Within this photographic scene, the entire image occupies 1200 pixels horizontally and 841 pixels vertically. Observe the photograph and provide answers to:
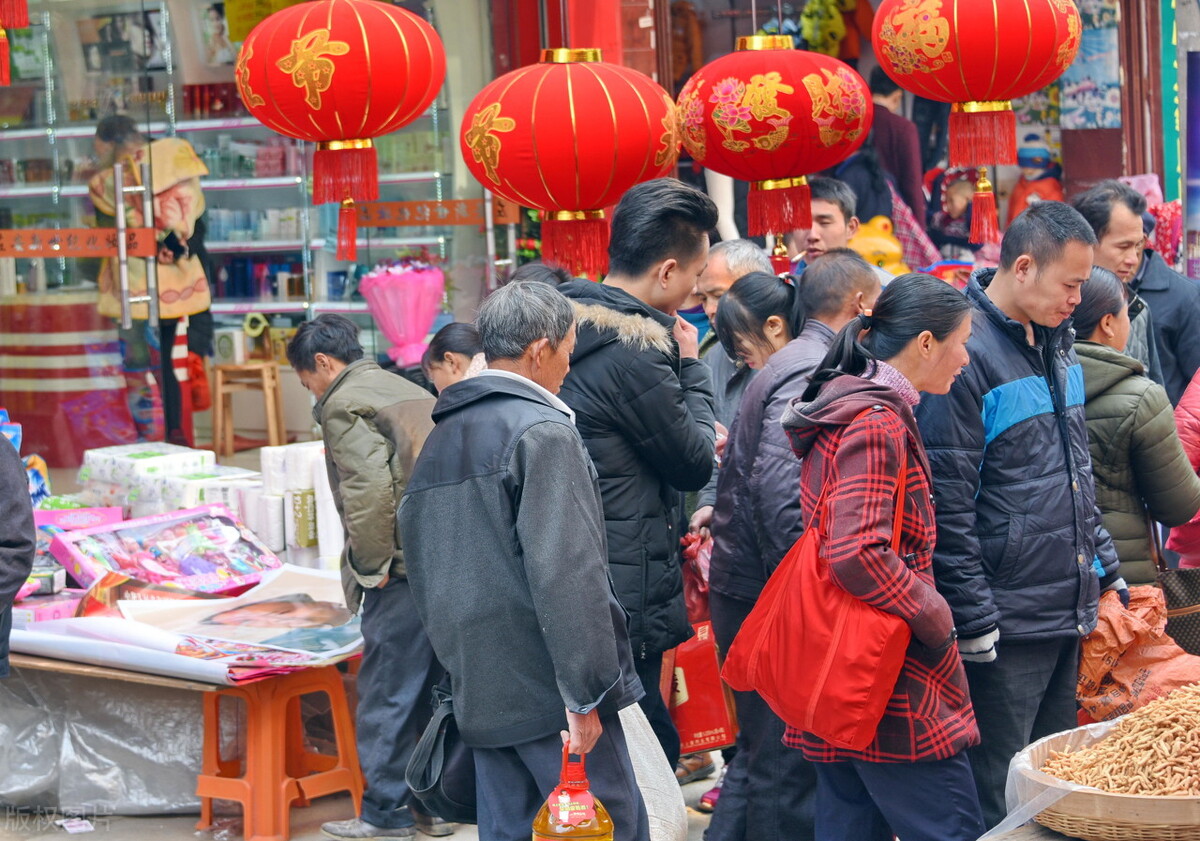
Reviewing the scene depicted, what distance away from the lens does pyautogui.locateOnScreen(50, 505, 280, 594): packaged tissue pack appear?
5.46 meters

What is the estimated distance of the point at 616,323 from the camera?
12.3 ft

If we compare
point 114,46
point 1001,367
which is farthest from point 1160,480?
point 114,46

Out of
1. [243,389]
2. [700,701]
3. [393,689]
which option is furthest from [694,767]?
[243,389]

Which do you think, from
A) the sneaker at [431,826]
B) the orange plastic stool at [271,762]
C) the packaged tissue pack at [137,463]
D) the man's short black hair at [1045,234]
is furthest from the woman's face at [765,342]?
the packaged tissue pack at [137,463]

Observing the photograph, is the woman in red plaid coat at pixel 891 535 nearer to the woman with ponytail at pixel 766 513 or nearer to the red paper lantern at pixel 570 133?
the woman with ponytail at pixel 766 513

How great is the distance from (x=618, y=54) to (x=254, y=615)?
371 cm

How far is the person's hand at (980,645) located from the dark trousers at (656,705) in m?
0.91

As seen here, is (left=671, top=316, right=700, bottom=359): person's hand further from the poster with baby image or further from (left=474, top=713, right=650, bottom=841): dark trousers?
the poster with baby image

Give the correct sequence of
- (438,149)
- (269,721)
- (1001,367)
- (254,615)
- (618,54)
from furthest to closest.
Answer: (438,149) → (618,54) → (254,615) → (269,721) → (1001,367)

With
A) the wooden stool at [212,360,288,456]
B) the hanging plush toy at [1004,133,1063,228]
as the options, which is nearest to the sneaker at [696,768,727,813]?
the wooden stool at [212,360,288,456]

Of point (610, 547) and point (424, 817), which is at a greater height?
point (610, 547)

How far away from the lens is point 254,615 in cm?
523

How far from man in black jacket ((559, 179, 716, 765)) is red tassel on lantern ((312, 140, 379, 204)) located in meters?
1.53

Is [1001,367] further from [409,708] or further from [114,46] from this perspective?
[114,46]
